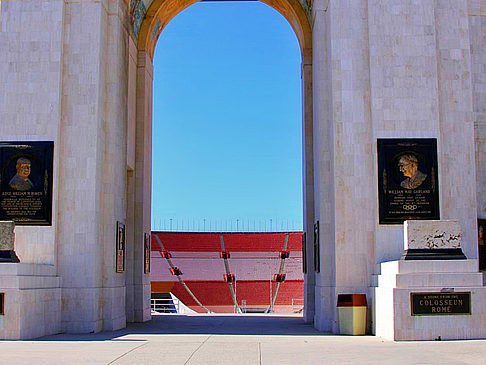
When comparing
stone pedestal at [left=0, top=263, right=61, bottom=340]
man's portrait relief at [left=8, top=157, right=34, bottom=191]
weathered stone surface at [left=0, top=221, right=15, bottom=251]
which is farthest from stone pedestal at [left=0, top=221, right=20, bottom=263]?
man's portrait relief at [left=8, top=157, right=34, bottom=191]

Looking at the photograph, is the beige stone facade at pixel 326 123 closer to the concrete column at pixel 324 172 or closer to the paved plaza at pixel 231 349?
the concrete column at pixel 324 172

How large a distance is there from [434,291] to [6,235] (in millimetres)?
10186

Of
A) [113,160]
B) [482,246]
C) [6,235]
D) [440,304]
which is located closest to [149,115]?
[113,160]

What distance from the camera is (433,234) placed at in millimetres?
16172

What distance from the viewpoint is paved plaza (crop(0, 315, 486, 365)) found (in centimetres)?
1223

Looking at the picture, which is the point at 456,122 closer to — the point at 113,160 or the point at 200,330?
the point at 200,330

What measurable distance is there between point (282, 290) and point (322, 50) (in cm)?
2749

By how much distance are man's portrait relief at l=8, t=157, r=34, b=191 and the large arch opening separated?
18.8 ft

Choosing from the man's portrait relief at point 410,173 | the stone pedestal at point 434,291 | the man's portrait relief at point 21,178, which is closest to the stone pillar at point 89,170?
the man's portrait relief at point 21,178

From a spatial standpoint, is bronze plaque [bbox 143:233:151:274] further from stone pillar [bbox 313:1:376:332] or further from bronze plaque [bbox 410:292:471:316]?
bronze plaque [bbox 410:292:471:316]

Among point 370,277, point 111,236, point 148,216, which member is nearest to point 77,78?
point 111,236

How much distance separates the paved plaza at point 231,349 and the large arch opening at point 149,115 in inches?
245

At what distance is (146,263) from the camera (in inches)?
1001

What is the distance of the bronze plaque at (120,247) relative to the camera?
20.9 meters
